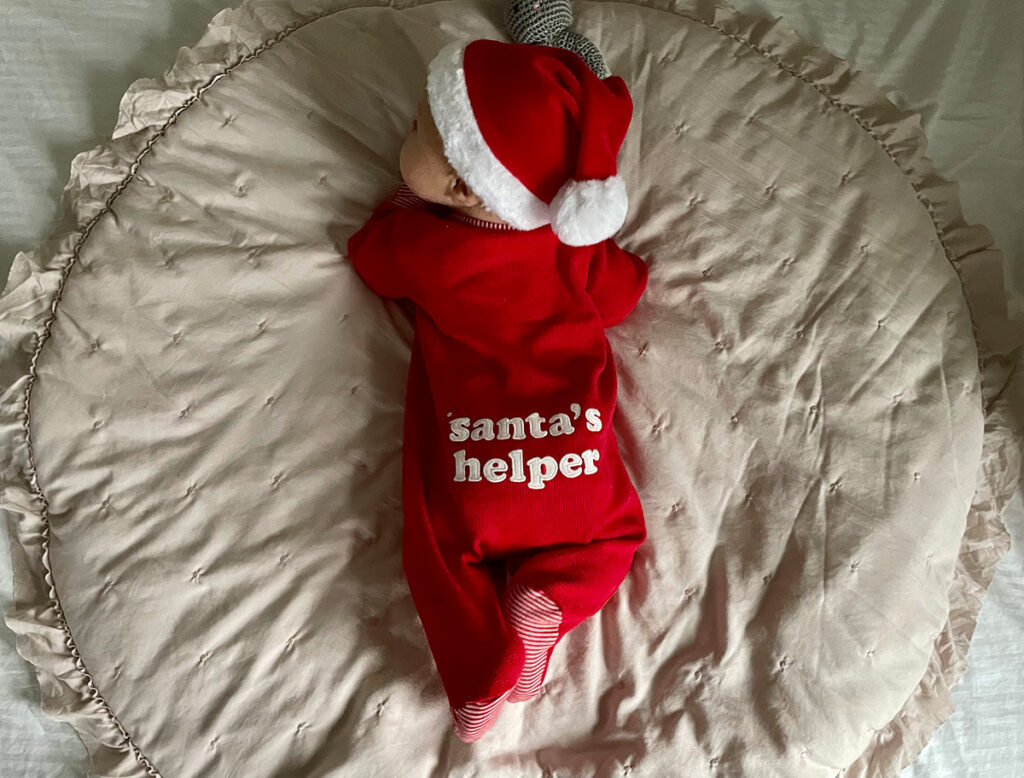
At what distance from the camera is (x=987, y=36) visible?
1.24 meters

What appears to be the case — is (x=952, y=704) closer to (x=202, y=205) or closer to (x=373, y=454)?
(x=373, y=454)

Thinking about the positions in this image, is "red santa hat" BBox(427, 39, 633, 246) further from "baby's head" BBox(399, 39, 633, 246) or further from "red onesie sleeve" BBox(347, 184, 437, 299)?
"red onesie sleeve" BBox(347, 184, 437, 299)

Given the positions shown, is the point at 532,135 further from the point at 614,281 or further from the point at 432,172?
the point at 614,281

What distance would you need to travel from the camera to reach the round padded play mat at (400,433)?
0.91 meters

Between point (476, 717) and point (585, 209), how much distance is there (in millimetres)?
499

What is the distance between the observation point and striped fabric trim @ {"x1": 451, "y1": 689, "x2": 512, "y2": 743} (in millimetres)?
837

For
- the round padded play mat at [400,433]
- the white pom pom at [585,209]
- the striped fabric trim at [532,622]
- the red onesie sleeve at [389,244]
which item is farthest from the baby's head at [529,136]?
the striped fabric trim at [532,622]

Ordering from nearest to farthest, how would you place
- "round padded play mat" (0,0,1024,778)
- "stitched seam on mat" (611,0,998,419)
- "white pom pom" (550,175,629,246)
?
"white pom pom" (550,175,629,246) → "round padded play mat" (0,0,1024,778) → "stitched seam on mat" (611,0,998,419)

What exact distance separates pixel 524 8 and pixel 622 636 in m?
0.78

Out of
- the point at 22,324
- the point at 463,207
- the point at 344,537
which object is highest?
the point at 463,207

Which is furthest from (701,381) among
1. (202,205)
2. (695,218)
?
(202,205)

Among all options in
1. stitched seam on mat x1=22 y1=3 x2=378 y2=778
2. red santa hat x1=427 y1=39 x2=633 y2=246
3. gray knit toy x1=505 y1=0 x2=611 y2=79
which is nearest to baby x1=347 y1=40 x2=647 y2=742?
red santa hat x1=427 y1=39 x2=633 y2=246

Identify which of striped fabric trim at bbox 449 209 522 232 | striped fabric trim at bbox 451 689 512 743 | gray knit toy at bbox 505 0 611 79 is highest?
gray knit toy at bbox 505 0 611 79

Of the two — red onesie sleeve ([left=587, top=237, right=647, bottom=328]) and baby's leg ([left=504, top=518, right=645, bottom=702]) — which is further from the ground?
red onesie sleeve ([left=587, top=237, right=647, bottom=328])
